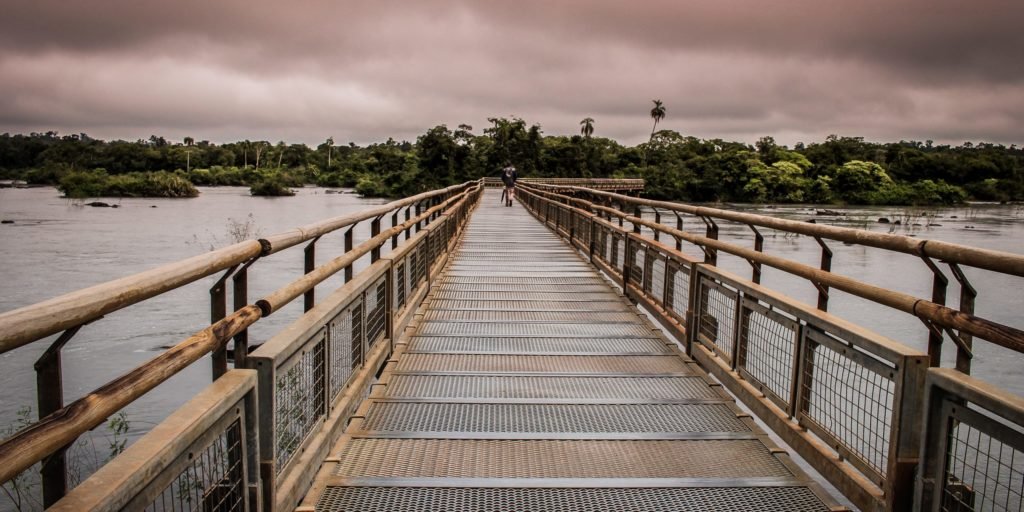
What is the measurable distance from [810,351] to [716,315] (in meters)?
1.56

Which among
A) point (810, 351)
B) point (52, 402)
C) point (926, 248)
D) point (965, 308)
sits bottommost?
point (810, 351)

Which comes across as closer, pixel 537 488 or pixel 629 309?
pixel 537 488

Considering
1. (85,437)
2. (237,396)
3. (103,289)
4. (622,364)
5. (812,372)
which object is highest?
(103,289)

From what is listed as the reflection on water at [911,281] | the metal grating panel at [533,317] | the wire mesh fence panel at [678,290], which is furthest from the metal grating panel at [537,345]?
the reflection on water at [911,281]

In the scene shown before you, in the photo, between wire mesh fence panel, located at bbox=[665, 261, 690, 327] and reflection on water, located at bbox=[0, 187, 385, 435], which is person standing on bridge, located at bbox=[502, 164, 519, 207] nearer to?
reflection on water, located at bbox=[0, 187, 385, 435]

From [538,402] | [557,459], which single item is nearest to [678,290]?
[538,402]

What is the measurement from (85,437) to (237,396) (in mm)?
11945

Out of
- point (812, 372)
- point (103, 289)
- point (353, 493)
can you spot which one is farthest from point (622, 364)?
point (103, 289)

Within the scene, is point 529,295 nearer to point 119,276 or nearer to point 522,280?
point 522,280

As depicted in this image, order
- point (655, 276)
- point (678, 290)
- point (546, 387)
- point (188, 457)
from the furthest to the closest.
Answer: point (655, 276)
point (678, 290)
point (546, 387)
point (188, 457)

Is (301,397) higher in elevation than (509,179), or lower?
lower

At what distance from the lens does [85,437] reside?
39.4 feet

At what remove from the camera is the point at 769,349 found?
13.4 feet

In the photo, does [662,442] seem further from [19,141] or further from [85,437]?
[19,141]
